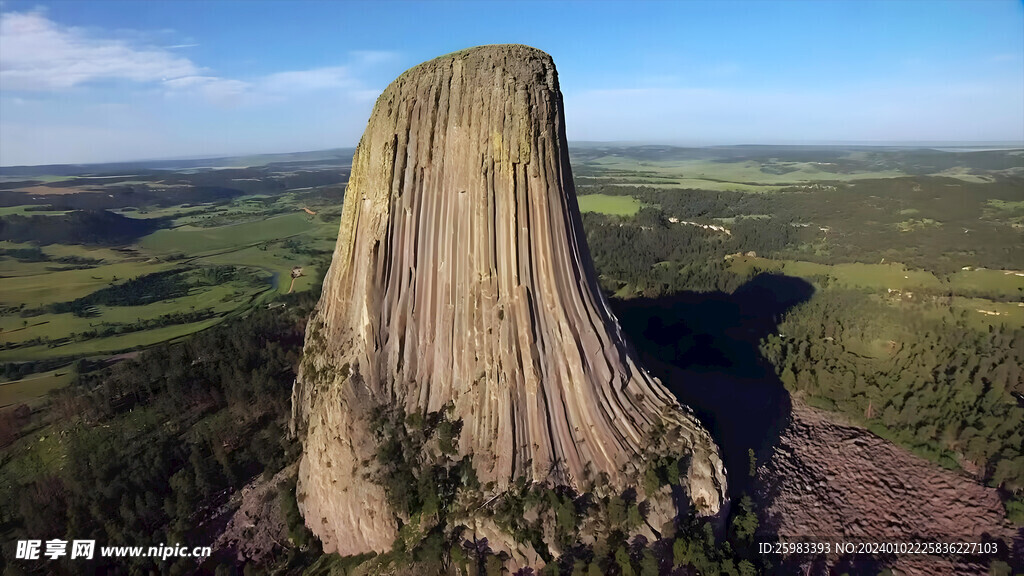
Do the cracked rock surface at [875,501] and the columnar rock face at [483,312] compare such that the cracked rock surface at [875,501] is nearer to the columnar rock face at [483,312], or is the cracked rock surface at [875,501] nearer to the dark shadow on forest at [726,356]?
the dark shadow on forest at [726,356]

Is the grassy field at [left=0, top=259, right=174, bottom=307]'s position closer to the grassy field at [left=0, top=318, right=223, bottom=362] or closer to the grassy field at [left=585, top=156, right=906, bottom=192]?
the grassy field at [left=0, top=318, right=223, bottom=362]

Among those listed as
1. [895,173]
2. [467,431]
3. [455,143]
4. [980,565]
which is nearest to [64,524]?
[467,431]

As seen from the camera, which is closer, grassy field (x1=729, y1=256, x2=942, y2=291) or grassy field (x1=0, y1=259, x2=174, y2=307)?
grassy field (x1=729, y1=256, x2=942, y2=291)

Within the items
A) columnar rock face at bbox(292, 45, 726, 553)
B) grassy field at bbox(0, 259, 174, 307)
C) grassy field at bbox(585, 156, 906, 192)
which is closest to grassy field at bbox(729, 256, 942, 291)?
columnar rock face at bbox(292, 45, 726, 553)

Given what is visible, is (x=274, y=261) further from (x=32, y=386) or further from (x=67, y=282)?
(x=32, y=386)

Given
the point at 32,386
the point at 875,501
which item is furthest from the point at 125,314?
the point at 875,501

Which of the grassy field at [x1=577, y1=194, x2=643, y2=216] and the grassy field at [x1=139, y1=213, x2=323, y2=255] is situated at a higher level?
the grassy field at [x1=577, y1=194, x2=643, y2=216]
